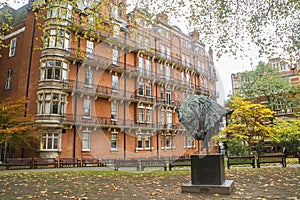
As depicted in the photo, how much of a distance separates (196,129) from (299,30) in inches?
257

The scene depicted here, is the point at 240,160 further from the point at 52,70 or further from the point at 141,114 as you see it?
the point at 52,70

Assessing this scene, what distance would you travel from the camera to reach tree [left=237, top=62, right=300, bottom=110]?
3169 cm

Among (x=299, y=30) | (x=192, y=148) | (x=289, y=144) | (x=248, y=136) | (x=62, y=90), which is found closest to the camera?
(x=299, y=30)

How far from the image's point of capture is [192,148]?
106 feet

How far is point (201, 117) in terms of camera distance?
Result: 300 inches

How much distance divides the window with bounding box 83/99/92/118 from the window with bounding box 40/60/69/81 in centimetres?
306

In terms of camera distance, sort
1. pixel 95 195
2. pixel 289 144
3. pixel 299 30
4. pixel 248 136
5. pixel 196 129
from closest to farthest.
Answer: pixel 95 195 → pixel 196 129 → pixel 299 30 → pixel 248 136 → pixel 289 144

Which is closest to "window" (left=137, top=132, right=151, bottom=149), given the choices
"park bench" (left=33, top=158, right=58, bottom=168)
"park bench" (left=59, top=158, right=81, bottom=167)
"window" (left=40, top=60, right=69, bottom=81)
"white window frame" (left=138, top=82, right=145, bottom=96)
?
"white window frame" (left=138, top=82, right=145, bottom=96)

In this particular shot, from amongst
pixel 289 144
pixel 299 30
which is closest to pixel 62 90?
pixel 299 30

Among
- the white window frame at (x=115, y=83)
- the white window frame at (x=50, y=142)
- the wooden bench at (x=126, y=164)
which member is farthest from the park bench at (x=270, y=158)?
the white window frame at (x=115, y=83)

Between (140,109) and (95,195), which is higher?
(140,109)

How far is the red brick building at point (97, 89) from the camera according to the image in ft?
71.1

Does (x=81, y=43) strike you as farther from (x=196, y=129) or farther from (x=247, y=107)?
(x=196, y=129)

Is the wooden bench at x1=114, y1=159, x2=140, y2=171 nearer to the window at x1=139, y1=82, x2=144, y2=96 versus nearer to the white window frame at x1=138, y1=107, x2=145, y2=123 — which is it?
the white window frame at x1=138, y1=107, x2=145, y2=123
